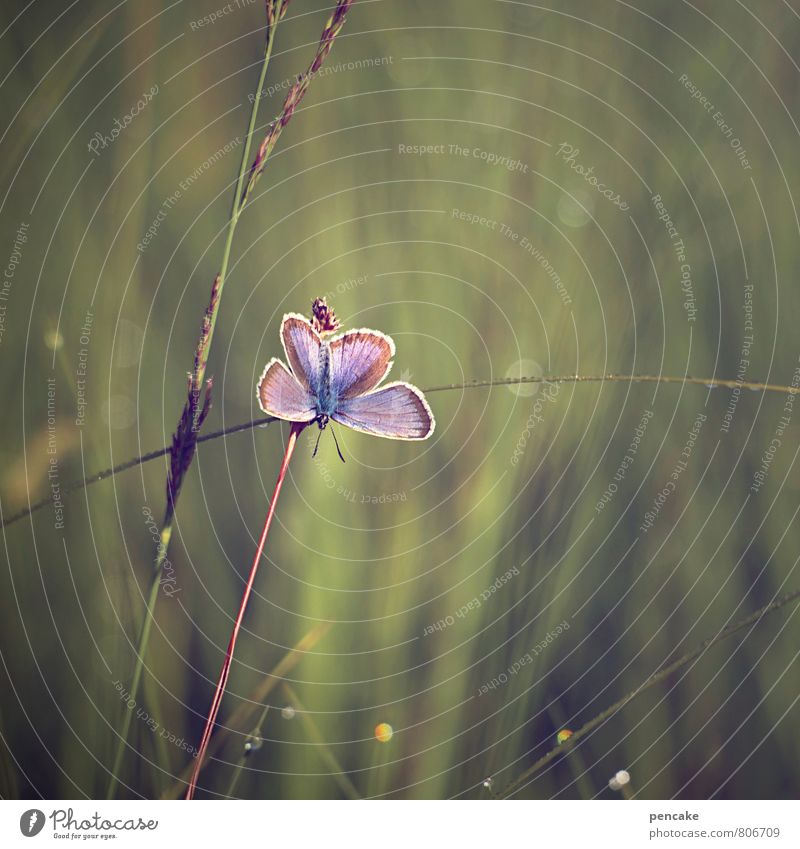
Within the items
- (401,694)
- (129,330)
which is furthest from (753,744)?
(129,330)

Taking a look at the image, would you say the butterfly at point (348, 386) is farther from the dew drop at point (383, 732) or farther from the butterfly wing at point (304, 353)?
the dew drop at point (383, 732)

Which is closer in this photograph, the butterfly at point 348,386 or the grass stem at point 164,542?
the butterfly at point 348,386

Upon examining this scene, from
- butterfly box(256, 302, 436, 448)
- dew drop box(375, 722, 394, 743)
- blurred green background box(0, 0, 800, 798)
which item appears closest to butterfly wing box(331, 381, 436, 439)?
butterfly box(256, 302, 436, 448)

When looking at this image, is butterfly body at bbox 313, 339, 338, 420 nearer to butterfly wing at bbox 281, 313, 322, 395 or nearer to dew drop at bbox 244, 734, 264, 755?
butterfly wing at bbox 281, 313, 322, 395

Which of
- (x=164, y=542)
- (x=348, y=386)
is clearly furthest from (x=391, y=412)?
(x=164, y=542)

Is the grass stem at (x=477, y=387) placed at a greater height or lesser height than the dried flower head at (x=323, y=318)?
lesser

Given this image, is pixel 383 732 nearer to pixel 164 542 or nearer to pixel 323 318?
pixel 164 542

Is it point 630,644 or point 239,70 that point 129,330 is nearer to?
point 239,70

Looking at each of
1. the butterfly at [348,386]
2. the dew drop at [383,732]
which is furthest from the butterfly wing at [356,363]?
the dew drop at [383,732]
